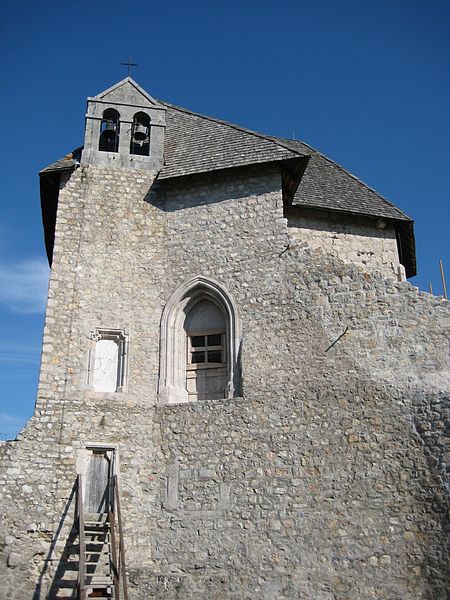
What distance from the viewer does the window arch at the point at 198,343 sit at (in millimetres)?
12852

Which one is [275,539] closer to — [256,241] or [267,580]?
[267,580]

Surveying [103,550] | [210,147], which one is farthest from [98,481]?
[210,147]

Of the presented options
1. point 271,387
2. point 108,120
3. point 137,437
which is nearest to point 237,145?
point 108,120

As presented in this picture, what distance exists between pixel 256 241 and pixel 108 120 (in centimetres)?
491

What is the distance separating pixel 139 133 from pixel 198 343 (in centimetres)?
528

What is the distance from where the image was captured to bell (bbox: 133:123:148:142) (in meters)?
15.2

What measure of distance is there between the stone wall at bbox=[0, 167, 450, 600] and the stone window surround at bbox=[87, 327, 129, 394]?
102mm

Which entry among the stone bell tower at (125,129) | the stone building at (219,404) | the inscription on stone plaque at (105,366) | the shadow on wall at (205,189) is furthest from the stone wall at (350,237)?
the inscription on stone plaque at (105,366)

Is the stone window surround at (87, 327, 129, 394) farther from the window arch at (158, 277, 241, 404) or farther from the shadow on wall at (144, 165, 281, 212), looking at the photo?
the shadow on wall at (144, 165, 281, 212)

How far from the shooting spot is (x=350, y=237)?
1530 centimetres

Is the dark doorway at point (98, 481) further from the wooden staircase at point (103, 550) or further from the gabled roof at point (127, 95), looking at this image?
the gabled roof at point (127, 95)

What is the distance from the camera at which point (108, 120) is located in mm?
15320

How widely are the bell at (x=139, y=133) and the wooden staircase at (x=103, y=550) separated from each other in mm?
7779

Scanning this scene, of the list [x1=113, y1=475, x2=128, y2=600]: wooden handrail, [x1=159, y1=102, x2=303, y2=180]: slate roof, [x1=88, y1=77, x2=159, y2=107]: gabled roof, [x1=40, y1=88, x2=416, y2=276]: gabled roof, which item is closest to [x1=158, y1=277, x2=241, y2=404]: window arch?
[x1=113, y1=475, x2=128, y2=600]: wooden handrail
